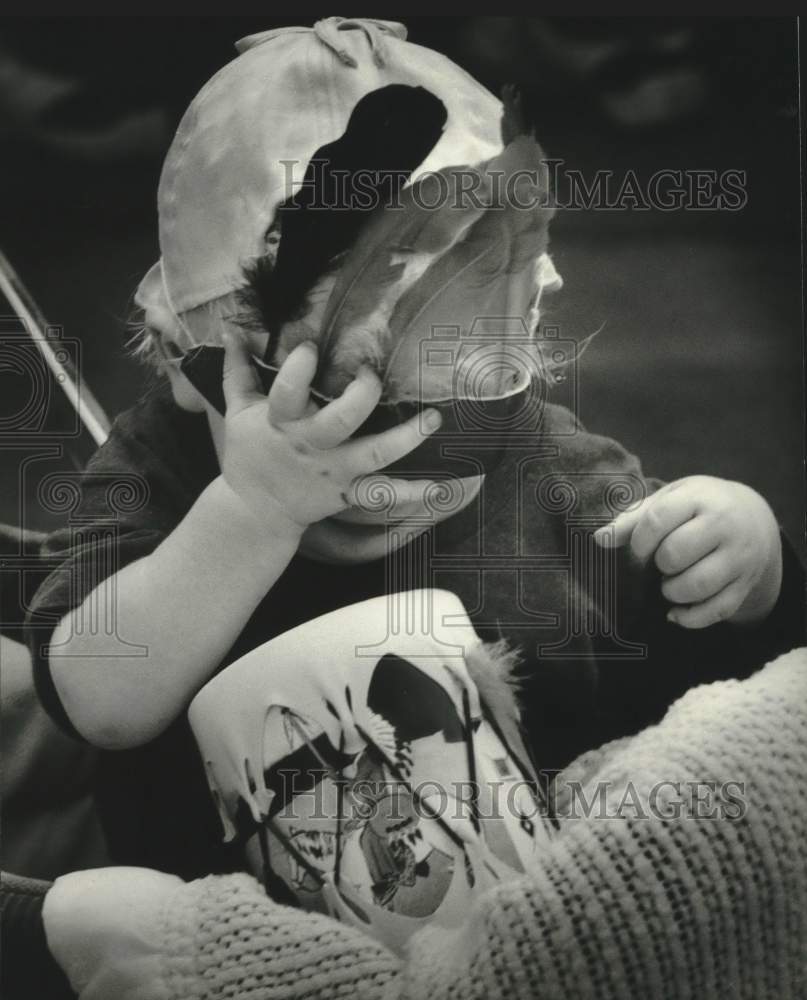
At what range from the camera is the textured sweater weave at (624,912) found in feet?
2.83

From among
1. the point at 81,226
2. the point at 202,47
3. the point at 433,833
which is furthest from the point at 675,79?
the point at 433,833

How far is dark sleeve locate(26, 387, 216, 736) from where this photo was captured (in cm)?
94

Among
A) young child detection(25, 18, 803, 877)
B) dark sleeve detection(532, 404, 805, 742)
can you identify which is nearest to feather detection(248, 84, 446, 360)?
young child detection(25, 18, 803, 877)

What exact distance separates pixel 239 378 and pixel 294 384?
0.05 m

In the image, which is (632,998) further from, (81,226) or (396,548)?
(81,226)

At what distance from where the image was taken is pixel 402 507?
94 cm

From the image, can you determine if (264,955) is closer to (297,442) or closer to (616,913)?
(616,913)

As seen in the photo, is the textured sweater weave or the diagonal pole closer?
the textured sweater weave

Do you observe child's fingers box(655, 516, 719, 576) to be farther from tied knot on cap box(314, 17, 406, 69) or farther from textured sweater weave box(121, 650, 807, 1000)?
tied knot on cap box(314, 17, 406, 69)

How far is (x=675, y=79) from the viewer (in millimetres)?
985

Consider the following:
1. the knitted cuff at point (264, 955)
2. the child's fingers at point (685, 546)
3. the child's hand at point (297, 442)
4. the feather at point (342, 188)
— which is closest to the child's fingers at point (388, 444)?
the child's hand at point (297, 442)

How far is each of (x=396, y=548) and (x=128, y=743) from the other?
0.90 ft

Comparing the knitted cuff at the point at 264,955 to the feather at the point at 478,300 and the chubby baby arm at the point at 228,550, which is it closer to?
the chubby baby arm at the point at 228,550

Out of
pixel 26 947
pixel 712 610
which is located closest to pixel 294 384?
pixel 712 610
